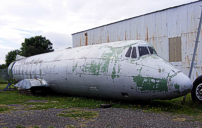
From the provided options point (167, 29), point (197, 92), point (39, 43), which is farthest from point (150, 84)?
point (39, 43)

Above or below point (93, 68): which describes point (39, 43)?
above

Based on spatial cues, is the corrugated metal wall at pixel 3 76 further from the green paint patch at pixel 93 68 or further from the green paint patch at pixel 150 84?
the green paint patch at pixel 150 84

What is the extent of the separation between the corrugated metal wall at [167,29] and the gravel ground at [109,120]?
34.1 ft

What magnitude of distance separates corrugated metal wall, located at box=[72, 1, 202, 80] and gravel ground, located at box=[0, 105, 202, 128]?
1038 cm

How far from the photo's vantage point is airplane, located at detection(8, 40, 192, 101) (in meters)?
9.73

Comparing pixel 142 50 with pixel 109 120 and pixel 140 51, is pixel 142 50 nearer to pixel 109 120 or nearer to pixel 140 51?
pixel 140 51

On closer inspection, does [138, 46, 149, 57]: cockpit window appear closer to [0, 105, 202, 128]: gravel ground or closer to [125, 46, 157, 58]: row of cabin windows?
[125, 46, 157, 58]: row of cabin windows

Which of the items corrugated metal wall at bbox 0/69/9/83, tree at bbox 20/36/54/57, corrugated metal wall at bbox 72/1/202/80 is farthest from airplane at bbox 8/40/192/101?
tree at bbox 20/36/54/57

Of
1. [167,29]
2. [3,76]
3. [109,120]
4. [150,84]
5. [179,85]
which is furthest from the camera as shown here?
[3,76]

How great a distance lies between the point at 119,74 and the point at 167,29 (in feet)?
34.5

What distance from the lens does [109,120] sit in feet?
27.1

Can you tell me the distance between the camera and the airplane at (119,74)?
31.9ft

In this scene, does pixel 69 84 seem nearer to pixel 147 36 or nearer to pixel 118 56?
pixel 118 56

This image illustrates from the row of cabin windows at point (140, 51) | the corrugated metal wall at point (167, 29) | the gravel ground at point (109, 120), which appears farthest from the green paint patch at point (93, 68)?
the corrugated metal wall at point (167, 29)
